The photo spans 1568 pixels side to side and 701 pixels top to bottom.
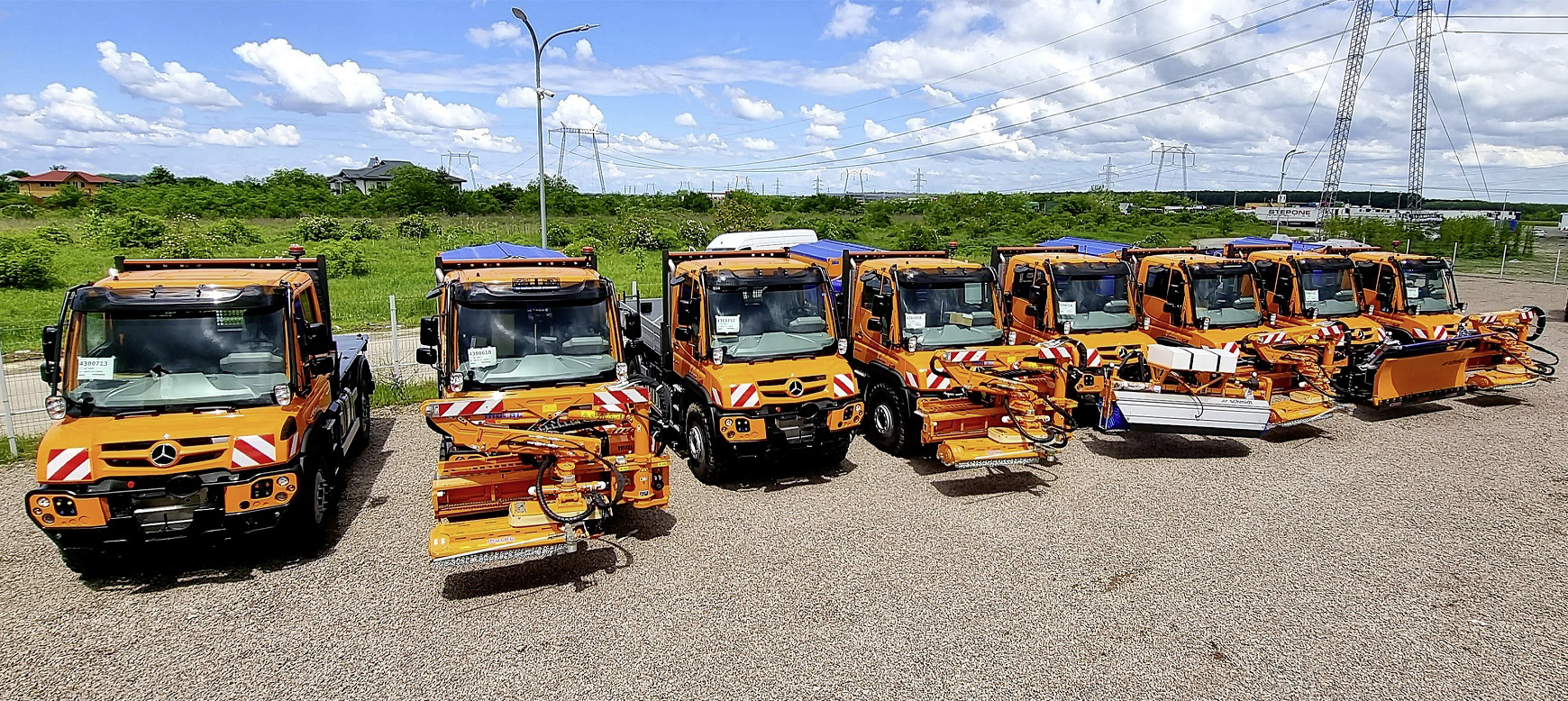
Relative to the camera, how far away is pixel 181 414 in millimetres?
7055

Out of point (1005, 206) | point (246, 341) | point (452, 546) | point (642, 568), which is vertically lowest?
point (642, 568)

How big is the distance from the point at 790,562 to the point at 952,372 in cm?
356

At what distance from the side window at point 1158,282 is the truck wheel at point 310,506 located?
40.2 feet

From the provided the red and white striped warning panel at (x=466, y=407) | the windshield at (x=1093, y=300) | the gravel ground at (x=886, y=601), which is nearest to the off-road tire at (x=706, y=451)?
the gravel ground at (x=886, y=601)

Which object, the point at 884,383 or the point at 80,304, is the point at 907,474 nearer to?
the point at 884,383

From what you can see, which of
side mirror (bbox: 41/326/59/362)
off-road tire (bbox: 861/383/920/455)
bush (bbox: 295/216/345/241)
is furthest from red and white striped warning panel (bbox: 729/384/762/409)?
bush (bbox: 295/216/345/241)

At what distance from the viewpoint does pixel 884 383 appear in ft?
35.5

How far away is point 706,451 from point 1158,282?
849 centimetres

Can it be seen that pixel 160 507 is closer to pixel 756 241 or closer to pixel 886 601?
pixel 886 601

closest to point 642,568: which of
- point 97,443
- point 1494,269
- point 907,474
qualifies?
point 907,474

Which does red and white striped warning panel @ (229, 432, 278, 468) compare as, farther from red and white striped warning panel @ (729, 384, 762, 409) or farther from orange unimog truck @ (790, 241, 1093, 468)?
orange unimog truck @ (790, 241, 1093, 468)

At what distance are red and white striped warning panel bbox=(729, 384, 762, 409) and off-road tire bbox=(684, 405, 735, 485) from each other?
0.48m

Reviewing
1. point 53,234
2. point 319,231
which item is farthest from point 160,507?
point 319,231

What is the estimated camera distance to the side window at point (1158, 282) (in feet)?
43.4
